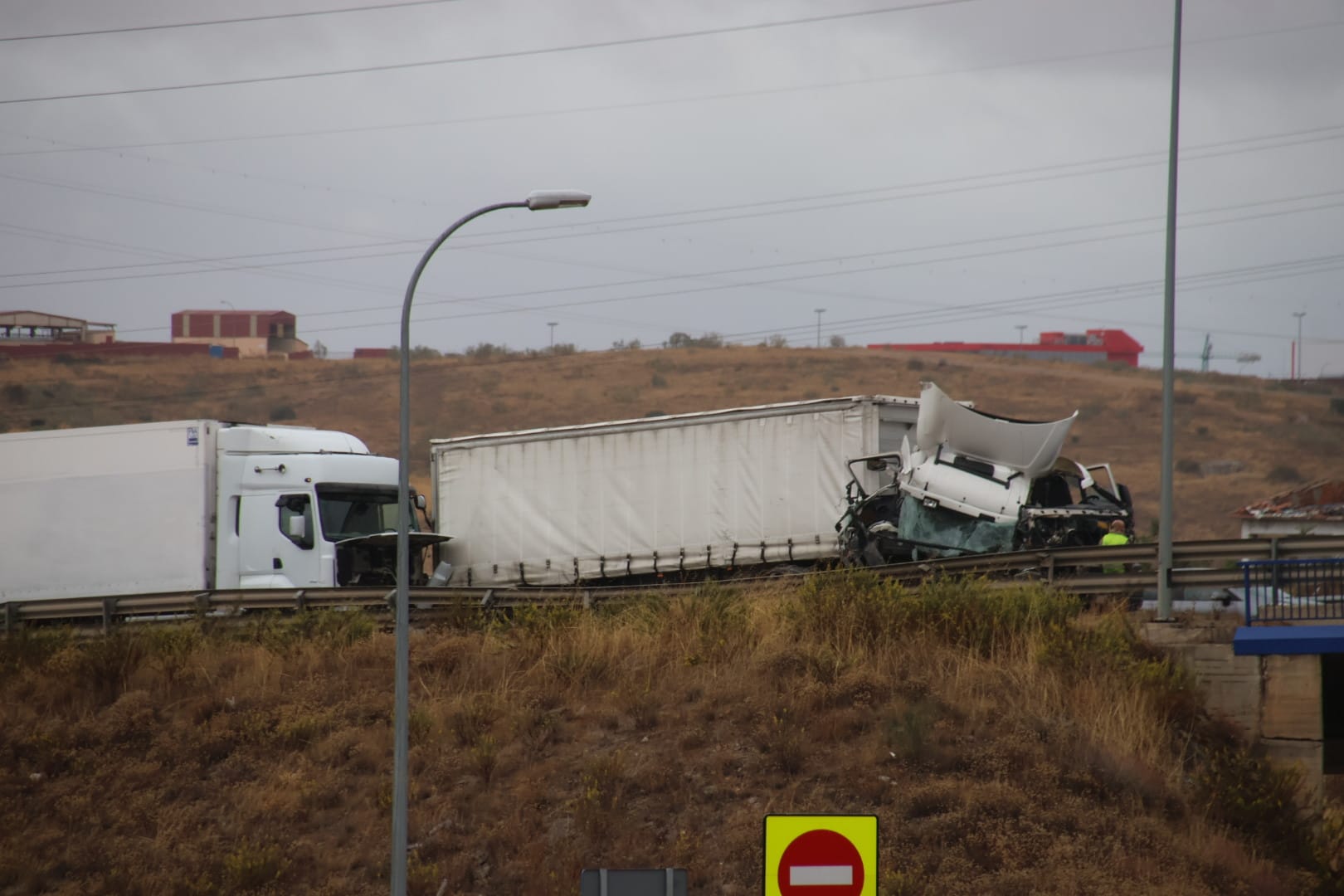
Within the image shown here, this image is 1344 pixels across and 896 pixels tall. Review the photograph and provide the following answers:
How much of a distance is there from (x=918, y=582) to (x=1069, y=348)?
89200 mm

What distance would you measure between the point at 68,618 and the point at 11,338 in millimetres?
75686

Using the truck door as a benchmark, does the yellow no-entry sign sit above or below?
below

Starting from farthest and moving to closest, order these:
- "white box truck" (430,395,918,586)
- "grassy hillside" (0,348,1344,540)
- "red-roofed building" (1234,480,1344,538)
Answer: "grassy hillside" (0,348,1344,540) → "red-roofed building" (1234,480,1344,538) → "white box truck" (430,395,918,586)

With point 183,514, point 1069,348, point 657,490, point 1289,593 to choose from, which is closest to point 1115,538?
point 1289,593

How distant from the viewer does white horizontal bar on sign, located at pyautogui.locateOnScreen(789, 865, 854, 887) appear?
285 inches

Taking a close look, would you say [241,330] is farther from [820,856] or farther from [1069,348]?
[820,856]

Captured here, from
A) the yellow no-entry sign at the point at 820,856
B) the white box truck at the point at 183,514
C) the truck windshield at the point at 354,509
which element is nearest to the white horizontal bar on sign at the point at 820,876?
the yellow no-entry sign at the point at 820,856

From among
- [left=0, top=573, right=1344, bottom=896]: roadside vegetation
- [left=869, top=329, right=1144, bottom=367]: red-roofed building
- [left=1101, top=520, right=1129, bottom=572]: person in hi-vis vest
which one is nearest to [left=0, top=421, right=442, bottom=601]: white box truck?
[left=0, top=573, right=1344, bottom=896]: roadside vegetation

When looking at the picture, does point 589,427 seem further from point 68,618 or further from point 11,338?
point 11,338

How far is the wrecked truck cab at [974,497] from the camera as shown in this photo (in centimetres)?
2036

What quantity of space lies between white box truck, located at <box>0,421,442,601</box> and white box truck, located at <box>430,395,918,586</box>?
2.31 meters

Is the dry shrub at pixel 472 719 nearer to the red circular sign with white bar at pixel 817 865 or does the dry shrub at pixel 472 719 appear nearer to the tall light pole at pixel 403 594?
the tall light pole at pixel 403 594

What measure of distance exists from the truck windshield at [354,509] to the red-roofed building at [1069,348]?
Answer: 70451 mm

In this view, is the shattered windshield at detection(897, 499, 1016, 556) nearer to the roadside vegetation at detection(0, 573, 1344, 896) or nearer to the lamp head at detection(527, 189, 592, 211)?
the roadside vegetation at detection(0, 573, 1344, 896)
